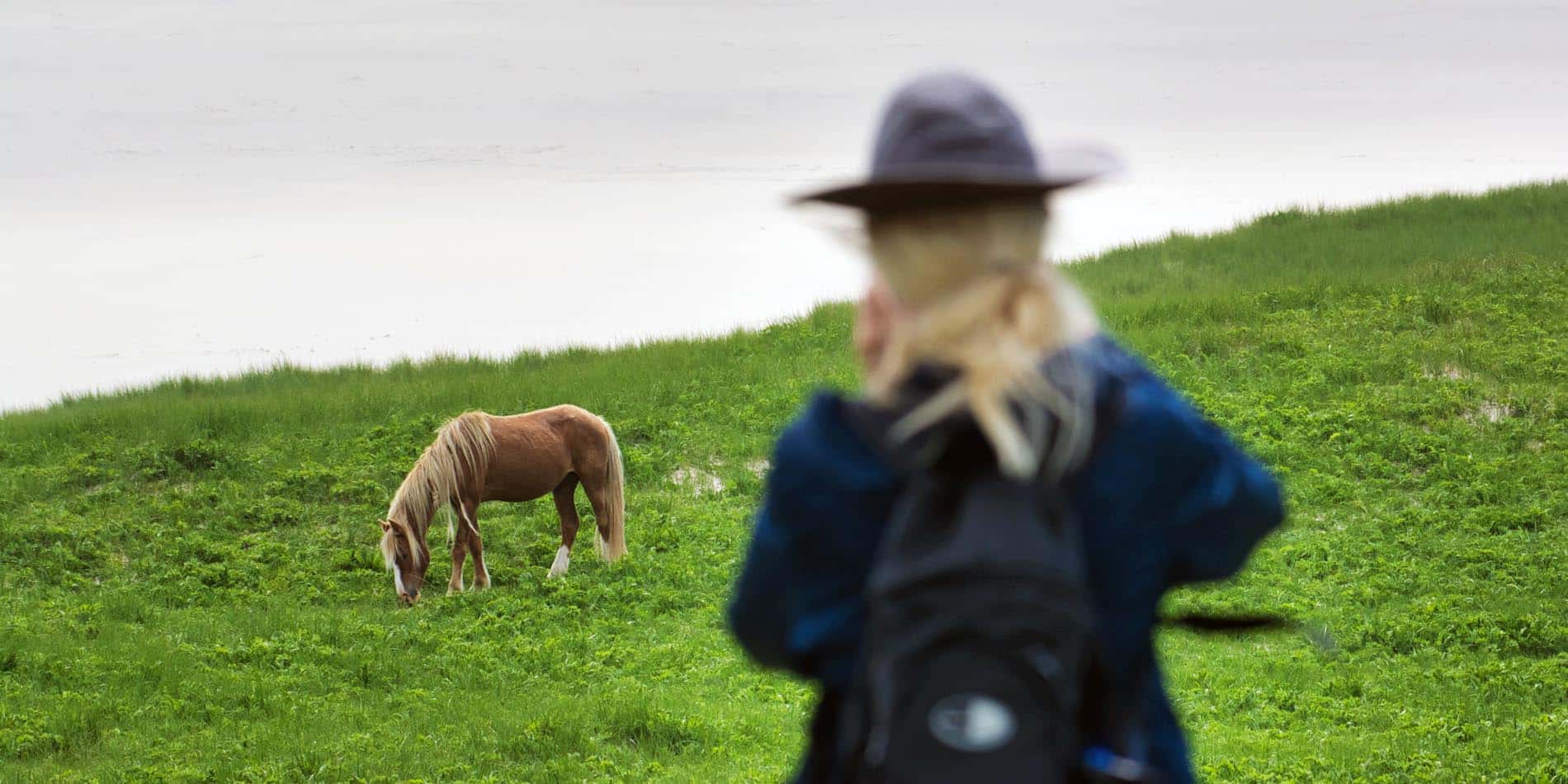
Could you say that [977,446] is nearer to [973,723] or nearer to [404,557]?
[973,723]

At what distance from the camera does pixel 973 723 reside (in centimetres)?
197

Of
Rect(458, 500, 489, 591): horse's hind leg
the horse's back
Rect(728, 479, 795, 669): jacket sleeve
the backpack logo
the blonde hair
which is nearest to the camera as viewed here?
the backpack logo

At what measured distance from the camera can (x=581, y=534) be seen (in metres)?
13.6

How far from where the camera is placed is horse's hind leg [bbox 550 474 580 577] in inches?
504

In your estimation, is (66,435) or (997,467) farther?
(66,435)

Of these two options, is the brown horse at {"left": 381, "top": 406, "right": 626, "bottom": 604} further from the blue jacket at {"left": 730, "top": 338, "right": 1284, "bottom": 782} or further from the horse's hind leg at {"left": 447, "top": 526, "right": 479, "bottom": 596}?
the blue jacket at {"left": 730, "top": 338, "right": 1284, "bottom": 782}

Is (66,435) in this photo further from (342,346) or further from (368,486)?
(342,346)

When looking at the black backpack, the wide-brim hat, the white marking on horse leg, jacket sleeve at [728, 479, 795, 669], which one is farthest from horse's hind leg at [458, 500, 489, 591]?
the black backpack

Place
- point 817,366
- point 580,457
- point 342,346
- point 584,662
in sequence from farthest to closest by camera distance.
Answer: point 342,346
point 817,366
point 580,457
point 584,662

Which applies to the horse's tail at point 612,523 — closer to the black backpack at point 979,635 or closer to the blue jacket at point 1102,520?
the blue jacket at point 1102,520

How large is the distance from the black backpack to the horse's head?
10.5 meters

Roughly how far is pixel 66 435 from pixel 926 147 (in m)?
17.2

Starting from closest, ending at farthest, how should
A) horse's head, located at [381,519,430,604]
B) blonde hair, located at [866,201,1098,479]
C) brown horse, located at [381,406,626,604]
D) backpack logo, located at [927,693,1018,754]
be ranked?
1. backpack logo, located at [927,693,1018,754]
2. blonde hair, located at [866,201,1098,479]
3. horse's head, located at [381,519,430,604]
4. brown horse, located at [381,406,626,604]

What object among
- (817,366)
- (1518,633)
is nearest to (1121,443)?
(1518,633)
